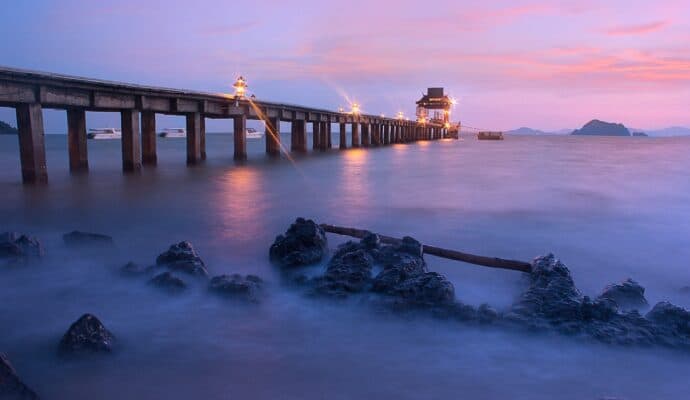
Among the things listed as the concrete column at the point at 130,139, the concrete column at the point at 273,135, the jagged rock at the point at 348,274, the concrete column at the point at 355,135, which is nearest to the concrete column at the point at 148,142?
the concrete column at the point at 130,139

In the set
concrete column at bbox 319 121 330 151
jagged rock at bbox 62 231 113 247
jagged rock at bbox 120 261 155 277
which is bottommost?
jagged rock at bbox 120 261 155 277

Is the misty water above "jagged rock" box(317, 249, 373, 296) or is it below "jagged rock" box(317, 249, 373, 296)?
below

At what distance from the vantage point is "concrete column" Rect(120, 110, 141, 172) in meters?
21.1

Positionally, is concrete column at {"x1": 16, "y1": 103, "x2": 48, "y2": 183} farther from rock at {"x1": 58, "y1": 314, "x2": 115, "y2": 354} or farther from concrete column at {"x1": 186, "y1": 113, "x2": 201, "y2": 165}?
rock at {"x1": 58, "y1": 314, "x2": 115, "y2": 354}

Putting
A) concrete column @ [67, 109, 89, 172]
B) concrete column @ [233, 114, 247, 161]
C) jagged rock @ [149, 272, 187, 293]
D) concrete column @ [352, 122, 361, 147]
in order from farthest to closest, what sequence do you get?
1. concrete column @ [352, 122, 361, 147]
2. concrete column @ [233, 114, 247, 161]
3. concrete column @ [67, 109, 89, 172]
4. jagged rock @ [149, 272, 187, 293]

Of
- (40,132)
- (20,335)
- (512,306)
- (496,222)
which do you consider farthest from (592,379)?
(40,132)

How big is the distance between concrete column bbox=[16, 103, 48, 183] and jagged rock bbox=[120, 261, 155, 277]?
10784mm

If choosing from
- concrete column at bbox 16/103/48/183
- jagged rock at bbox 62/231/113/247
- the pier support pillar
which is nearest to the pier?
concrete column at bbox 16/103/48/183

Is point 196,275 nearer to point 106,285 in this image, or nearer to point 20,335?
point 106,285

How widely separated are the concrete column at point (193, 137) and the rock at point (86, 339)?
22906 mm

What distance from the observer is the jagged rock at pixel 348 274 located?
5984 mm

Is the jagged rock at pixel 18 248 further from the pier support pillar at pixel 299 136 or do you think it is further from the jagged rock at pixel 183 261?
the pier support pillar at pixel 299 136

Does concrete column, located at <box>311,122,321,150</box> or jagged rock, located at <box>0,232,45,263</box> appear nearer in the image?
jagged rock, located at <box>0,232,45,263</box>

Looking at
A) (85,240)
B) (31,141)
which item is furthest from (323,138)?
(85,240)
